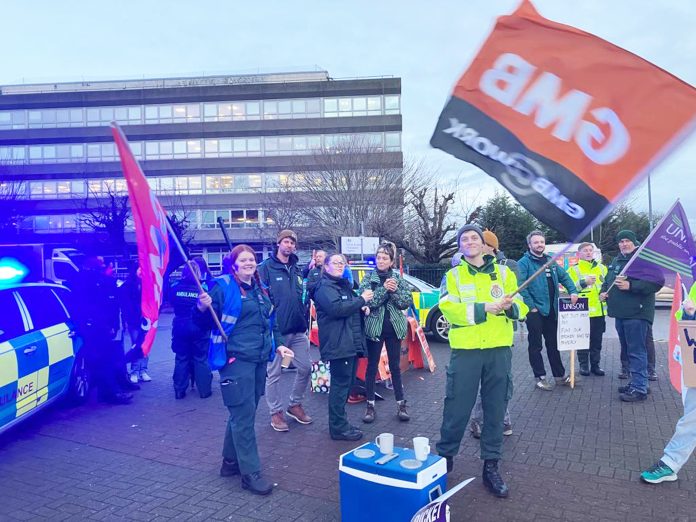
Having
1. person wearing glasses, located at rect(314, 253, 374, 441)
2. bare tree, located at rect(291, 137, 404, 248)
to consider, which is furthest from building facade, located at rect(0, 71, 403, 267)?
person wearing glasses, located at rect(314, 253, 374, 441)

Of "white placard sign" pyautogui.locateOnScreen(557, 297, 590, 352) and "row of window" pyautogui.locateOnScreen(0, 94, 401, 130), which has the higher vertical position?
"row of window" pyautogui.locateOnScreen(0, 94, 401, 130)

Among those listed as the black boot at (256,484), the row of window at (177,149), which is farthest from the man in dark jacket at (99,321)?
the row of window at (177,149)

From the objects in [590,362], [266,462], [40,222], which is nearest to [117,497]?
[266,462]

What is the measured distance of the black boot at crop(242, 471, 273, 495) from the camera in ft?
13.5

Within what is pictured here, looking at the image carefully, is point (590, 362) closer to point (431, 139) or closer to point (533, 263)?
point (533, 263)

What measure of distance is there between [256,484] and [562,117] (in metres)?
3.45

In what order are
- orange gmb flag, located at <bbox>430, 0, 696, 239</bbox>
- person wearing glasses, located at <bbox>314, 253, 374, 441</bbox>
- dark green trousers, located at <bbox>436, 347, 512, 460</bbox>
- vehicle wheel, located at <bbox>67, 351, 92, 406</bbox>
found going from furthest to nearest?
vehicle wheel, located at <bbox>67, 351, 92, 406</bbox>, person wearing glasses, located at <bbox>314, 253, 374, 441</bbox>, dark green trousers, located at <bbox>436, 347, 512, 460</bbox>, orange gmb flag, located at <bbox>430, 0, 696, 239</bbox>

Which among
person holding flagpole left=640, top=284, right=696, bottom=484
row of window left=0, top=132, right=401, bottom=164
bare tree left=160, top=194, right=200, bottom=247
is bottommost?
person holding flagpole left=640, top=284, right=696, bottom=484

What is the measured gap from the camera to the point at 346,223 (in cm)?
2603

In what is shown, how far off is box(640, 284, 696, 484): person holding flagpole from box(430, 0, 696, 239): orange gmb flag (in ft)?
6.07

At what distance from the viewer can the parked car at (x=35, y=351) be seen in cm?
499

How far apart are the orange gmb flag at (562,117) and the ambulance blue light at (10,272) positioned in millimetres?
4821

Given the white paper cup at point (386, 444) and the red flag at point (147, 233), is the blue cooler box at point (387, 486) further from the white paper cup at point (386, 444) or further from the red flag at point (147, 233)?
the red flag at point (147, 233)

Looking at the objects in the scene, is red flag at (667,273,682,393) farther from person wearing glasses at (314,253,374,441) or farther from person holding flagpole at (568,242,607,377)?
person holding flagpole at (568,242,607,377)
